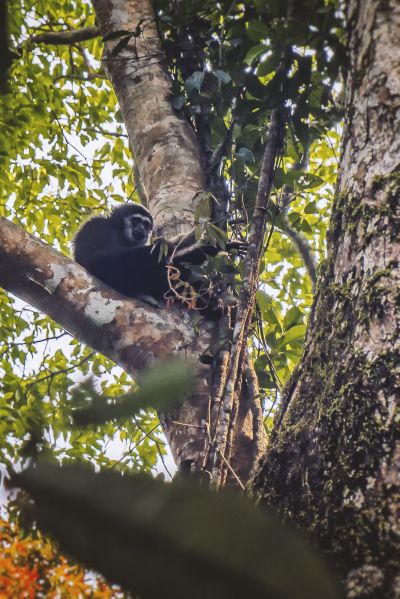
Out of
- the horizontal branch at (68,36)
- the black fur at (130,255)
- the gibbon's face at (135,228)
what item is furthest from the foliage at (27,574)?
the horizontal branch at (68,36)

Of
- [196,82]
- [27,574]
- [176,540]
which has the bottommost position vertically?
[27,574]

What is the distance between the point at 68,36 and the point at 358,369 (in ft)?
15.3

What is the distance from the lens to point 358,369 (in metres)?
1.32

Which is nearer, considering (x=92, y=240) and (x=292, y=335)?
(x=292, y=335)

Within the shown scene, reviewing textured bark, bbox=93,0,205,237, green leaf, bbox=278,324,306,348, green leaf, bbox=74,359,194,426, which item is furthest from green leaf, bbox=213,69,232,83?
green leaf, bbox=74,359,194,426

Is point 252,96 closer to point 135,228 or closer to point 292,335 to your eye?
point 292,335

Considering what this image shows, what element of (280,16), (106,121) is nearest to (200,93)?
(280,16)

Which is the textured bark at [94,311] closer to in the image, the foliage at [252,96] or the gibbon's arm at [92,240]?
the foliage at [252,96]

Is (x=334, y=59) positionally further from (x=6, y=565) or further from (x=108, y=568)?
(x=6, y=565)

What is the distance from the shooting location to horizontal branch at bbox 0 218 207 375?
2.56m

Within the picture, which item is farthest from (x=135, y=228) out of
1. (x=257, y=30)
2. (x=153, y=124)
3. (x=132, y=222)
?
(x=257, y=30)

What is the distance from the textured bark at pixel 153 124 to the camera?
321 cm

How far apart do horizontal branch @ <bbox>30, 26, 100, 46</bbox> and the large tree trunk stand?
3779 millimetres

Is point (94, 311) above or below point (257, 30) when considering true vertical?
below
